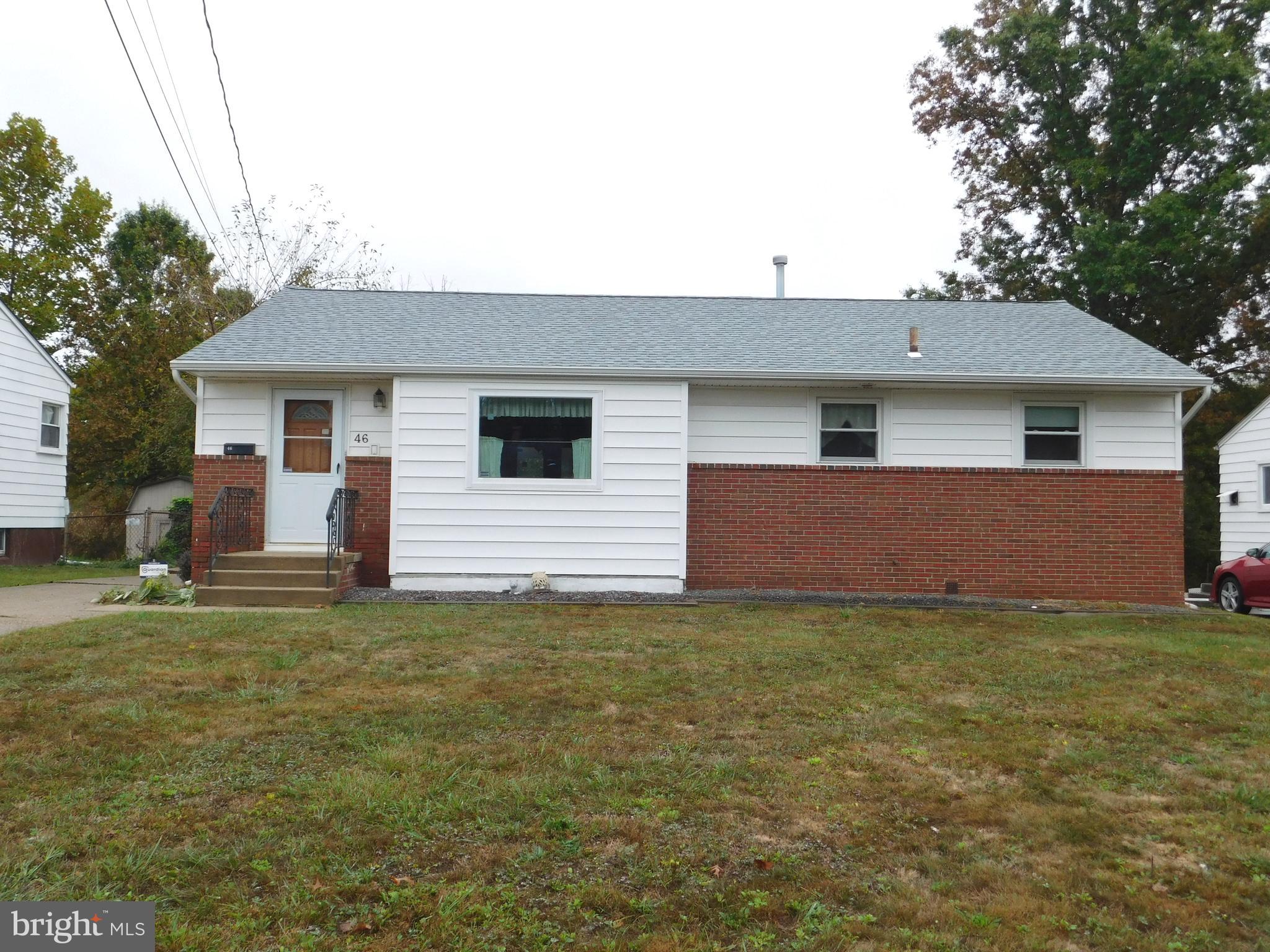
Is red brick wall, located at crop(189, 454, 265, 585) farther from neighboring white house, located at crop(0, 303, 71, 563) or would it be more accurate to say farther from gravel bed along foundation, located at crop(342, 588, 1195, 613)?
neighboring white house, located at crop(0, 303, 71, 563)

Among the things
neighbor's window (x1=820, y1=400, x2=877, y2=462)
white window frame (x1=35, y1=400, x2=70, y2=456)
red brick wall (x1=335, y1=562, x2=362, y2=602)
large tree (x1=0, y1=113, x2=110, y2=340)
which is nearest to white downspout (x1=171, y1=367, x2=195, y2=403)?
red brick wall (x1=335, y1=562, x2=362, y2=602)

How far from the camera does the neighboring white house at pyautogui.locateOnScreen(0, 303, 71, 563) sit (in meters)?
16.7

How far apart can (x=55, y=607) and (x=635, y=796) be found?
8.35 meters

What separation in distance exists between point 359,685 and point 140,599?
545cm

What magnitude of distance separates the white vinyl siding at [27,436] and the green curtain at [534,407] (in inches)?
446

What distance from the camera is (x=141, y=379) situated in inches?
984

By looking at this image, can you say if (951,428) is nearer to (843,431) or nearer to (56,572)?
(843,431)

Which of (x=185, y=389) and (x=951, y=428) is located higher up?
(x=185, y=389)

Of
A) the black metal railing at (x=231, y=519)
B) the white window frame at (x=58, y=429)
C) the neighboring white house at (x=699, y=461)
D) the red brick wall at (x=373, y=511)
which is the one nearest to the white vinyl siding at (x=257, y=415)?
the neighboring white house at (x=699, y=461)

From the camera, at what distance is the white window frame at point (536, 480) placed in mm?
10914

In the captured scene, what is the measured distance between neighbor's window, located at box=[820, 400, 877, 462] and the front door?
6.25 m

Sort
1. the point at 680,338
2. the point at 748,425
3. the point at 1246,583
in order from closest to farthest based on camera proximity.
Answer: the point at 748,425
the point at 680,338
the point at 1246,583

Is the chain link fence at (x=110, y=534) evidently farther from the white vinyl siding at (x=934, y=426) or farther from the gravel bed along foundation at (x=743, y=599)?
the white vinyl siding at (x=934, y=426)

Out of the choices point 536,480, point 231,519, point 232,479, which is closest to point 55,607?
point 231,519
